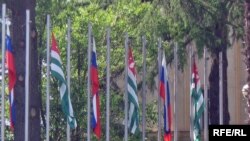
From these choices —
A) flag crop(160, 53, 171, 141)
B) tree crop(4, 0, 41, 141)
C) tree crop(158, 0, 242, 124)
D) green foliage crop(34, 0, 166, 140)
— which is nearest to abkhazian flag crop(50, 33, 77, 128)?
tree crop(4, 0, 41, 141)

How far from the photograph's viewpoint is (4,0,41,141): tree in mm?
17109

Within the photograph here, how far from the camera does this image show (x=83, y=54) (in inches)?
848

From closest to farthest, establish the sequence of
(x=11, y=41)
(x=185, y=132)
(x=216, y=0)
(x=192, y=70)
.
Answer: (x=11, y=41) < (x=192, y=70) < (x=216, y=0) < (x=185, y=132)

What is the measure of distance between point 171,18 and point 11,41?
683 cm

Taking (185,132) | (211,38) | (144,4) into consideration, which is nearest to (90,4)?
(144,4)

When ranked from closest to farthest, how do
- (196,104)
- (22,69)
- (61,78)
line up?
(61,78) < (22,69) < (196,104)

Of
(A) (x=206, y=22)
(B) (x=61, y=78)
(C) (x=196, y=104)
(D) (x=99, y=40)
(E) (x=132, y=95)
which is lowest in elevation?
(C) (x=196, y=104)

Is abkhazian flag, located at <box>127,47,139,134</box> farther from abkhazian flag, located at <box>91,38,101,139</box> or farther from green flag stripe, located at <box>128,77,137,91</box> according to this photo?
abkhazian flag, located at <box>91,38,101,139</box>

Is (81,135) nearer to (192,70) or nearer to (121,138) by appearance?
(121,138)

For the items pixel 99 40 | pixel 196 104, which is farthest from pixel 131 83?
pixel 99 40

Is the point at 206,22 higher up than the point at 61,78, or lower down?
higher up

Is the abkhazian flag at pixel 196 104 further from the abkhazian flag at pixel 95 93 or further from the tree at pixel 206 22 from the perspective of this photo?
the tree at pixel 206 22

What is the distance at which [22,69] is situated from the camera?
1719 cm

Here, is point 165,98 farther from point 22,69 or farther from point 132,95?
point 22,69
